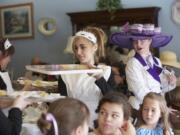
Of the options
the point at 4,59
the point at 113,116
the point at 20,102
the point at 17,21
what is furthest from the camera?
the point at 17,21

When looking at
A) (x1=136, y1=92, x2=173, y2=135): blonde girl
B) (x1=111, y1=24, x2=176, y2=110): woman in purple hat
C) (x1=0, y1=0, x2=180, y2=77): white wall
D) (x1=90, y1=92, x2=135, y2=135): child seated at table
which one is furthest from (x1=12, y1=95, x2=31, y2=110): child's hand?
(x1=0, y1=0, x2=180, y2=77): white wall

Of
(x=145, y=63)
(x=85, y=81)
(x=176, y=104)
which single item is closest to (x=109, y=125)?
(x=85, y=81)

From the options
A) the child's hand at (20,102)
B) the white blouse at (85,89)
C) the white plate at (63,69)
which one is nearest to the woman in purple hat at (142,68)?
the white blouse at (85,89)

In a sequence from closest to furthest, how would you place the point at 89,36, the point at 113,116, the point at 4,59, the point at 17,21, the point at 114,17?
the point at 113,116 → the point at 89,36 → the point at 4,59 → the point at 114,17 → the point at 17,21

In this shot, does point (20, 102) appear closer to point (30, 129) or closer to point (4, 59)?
point (30, 129)

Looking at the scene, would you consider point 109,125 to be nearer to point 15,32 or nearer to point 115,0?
point 115,0

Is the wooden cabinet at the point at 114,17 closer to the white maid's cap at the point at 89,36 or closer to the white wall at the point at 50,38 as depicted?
the white wall at the point at 50,38

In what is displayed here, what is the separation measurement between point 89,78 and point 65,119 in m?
0.92

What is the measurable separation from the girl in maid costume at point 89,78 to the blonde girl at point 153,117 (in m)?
0.24

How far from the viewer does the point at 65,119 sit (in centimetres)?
134

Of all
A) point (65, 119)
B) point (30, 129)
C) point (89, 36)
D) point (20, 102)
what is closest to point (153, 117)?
point (89, 36)

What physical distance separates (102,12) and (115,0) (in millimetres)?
211

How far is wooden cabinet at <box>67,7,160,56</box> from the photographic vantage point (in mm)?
4566

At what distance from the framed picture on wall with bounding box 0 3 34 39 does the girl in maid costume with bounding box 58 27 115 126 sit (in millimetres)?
3434
